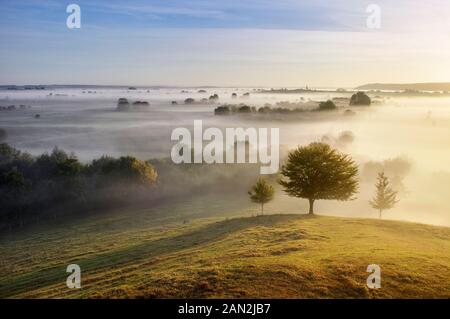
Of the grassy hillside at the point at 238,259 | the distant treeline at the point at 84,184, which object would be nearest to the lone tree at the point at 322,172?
the grassy hillside at the point at 238,259

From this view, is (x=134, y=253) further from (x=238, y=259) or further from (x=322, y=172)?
(x=322, y=172)

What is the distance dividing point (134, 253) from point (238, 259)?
52.1ft

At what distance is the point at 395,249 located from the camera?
35531mm

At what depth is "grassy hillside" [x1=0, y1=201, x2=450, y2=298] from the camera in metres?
24.6

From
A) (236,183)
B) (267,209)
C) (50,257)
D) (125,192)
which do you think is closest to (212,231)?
(50,257)

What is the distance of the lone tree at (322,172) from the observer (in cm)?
5788

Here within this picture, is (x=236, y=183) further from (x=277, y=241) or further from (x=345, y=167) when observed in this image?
(x=277, y=241)

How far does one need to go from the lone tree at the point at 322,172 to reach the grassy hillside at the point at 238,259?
4.51 metres

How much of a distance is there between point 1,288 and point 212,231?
83.3ft

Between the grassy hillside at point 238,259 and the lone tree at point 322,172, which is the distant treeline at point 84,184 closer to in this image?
the grassy hillside at point 238,259

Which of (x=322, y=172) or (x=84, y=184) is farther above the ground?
(x=322, y=172)

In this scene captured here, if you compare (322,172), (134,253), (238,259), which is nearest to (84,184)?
(134,253)

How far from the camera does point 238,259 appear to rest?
32.1m

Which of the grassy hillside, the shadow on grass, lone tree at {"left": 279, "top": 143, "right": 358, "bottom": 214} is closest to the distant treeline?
the grassy hillside
